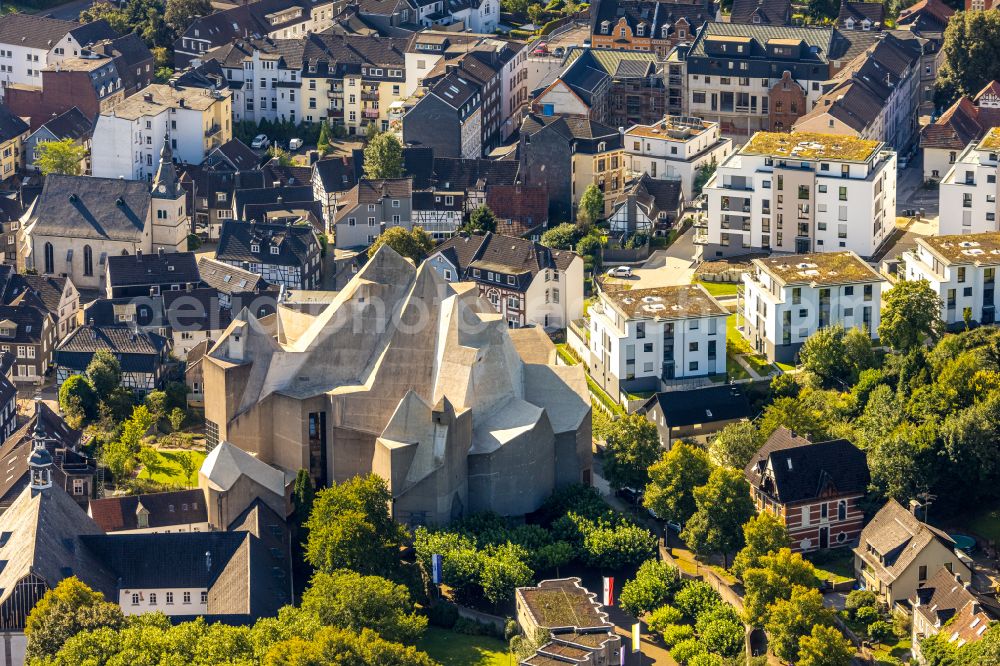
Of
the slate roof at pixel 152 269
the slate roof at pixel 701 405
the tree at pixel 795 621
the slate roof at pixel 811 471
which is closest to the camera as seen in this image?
the tree at pixel 795 621

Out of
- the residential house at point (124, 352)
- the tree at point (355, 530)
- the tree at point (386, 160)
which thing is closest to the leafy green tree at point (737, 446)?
the tree at point (355, 530)

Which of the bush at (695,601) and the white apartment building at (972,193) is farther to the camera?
the white apartment building at (972,193)

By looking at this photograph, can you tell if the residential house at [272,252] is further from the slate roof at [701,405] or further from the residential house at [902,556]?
the residential house at [902,556]

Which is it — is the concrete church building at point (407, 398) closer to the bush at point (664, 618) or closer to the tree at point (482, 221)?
the bush at point (664, 618)

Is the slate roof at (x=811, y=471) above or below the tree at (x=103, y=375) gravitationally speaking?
below

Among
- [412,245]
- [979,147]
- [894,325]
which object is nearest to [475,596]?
[894,325]

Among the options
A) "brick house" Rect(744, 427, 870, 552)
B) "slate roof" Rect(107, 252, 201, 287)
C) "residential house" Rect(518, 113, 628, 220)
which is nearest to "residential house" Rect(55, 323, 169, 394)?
"slate roof" Rect(107, 252, 201, 287)

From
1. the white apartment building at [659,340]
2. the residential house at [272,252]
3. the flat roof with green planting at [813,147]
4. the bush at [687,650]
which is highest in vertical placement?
the flat roof with green planting at [813,147]

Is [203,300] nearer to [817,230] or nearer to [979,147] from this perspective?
[817,230]

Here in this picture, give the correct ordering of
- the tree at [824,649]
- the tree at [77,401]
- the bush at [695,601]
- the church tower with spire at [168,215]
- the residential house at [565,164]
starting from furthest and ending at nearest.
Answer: the residential house at [565,164], the church tower with spire at [168,215], the tree at [77,401], the bush at [695,601], the tree at [824,649]
